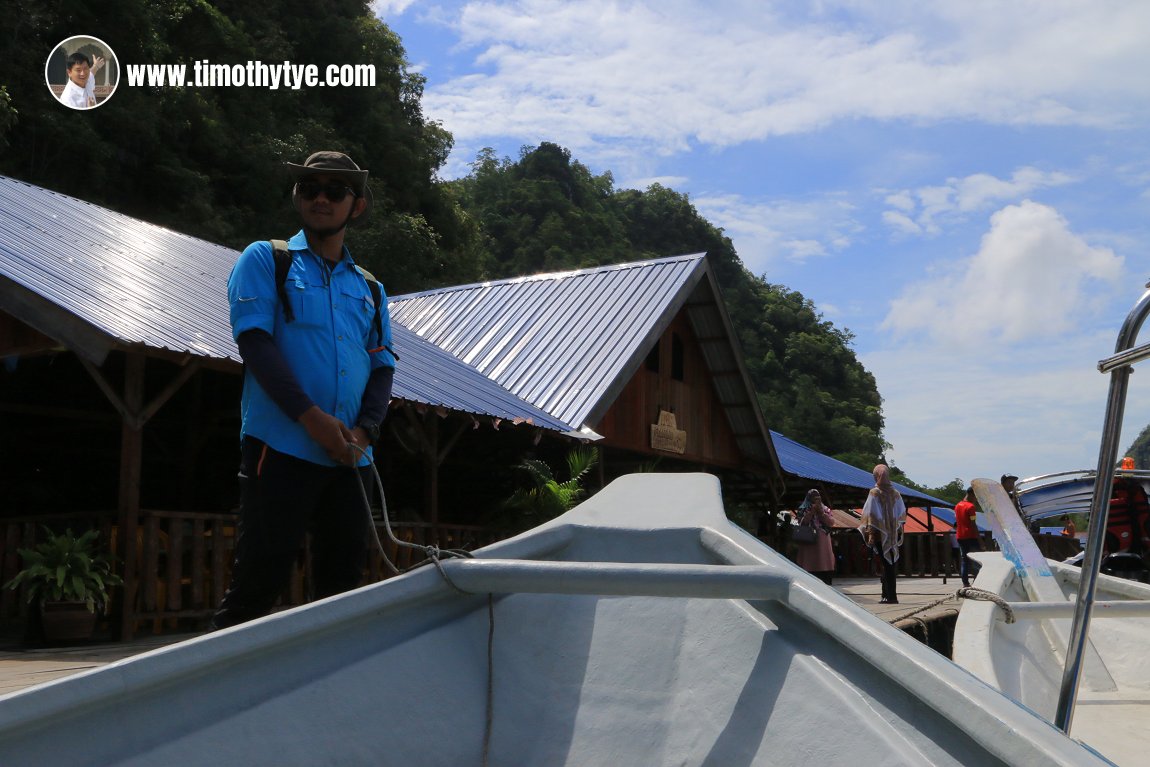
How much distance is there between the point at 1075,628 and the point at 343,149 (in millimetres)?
30519

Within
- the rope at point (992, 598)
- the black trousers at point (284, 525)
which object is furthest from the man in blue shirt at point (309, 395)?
the rope at point (992, 598)

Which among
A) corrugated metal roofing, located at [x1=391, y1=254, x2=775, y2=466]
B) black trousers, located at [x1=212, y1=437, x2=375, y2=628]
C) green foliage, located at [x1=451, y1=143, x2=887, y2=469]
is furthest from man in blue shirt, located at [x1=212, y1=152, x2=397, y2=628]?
green foliage, located at [x1=451, y1=143, x2=887, y2=469]

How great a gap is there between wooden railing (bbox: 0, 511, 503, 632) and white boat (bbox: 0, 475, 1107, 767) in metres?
5.80

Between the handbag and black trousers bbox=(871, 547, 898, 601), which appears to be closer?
black trousers bbox=(871, 547, 898, 601)

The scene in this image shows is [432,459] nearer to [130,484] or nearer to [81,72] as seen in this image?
[130,484]

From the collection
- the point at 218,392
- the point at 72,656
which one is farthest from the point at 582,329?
the point at 72,656

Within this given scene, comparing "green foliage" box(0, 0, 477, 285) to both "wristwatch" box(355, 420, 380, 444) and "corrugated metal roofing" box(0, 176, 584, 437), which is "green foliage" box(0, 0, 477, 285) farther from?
"wristwatch" box(355, 420, 380, 444)

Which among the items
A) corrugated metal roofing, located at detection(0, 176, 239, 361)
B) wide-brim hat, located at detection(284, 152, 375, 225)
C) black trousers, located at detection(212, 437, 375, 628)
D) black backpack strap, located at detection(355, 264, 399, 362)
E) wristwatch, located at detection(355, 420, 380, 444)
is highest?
corrugated metal roofing, located at detection(0, 176, 239, 361)

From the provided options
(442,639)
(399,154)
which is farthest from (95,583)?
(399,154)

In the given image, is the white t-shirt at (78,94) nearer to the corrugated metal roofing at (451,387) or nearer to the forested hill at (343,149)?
the forested hill at (343,149)

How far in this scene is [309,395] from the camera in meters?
2.94

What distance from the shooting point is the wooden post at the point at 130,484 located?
729 cm

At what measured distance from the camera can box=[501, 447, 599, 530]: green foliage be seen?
12.0 metres

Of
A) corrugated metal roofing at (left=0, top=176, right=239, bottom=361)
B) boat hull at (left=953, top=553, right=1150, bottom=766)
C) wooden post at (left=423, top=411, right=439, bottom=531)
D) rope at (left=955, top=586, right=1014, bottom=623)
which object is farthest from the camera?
wooden post at (left=423, top=411, right=439, bottom=531)
